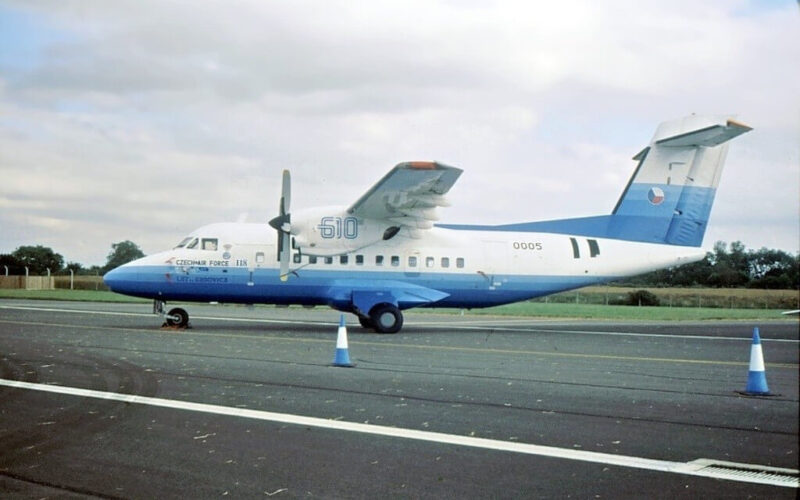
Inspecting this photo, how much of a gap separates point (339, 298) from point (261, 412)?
13.7 m

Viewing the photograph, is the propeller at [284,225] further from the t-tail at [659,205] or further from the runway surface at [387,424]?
the t-tail at [659,205]

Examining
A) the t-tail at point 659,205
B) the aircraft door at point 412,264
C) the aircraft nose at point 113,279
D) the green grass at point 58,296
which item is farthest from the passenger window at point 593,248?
the green grass at point 58,296

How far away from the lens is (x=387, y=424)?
26.2ft

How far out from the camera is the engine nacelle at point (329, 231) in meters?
22.1

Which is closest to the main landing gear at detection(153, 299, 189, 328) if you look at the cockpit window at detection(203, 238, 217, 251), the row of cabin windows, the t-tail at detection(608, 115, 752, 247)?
the cockpit window at detection(203, 238, 217, 251)

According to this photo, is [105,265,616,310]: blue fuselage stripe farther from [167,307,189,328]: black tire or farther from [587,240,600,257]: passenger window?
[587,240,600,257]: passenger window

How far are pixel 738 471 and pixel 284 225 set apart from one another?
17325mm

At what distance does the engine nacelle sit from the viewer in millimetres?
22078

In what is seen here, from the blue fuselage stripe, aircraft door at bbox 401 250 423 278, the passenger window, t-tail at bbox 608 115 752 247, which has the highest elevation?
t-tail at bbox 608 115 752 247

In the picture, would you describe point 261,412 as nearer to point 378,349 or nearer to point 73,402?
point 73,402

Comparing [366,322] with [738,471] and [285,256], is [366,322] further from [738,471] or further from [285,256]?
[738,471]

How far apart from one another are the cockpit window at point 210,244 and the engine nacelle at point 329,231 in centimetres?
248

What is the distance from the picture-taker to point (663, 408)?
9125 millimetres

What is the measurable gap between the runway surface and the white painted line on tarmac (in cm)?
3
